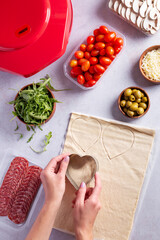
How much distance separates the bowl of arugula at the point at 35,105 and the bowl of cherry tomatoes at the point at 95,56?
0.19m

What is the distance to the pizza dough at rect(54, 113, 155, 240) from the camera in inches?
59.7

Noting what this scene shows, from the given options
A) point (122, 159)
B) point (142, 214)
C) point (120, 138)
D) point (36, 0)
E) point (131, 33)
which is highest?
point (131, 33)

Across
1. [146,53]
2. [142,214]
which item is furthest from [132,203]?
[146,53]

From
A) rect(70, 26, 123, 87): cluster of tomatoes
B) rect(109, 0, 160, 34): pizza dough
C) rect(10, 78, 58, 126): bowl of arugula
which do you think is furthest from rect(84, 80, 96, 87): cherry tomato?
rect(109, 0, 160, 34): pizza dough

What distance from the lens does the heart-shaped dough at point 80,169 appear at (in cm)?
150

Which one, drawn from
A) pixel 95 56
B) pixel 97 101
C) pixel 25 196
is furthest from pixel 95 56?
pixel 25 196

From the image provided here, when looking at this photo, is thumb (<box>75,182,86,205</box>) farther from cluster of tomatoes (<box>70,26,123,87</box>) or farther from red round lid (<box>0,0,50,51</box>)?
red round lid (<box>0,0,50,51</box>)

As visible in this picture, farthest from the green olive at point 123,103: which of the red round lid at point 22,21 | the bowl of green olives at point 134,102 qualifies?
the red round lid at point 22,21

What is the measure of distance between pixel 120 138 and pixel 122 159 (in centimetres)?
12

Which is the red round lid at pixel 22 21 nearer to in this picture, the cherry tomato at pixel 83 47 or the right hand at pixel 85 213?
the cherry tomato at pixel 83 47

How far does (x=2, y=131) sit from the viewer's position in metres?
1.68

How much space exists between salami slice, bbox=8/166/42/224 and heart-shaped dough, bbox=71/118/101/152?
0.29m

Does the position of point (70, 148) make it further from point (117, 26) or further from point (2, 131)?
point (117, 26)

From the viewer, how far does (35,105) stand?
1.49 metres
